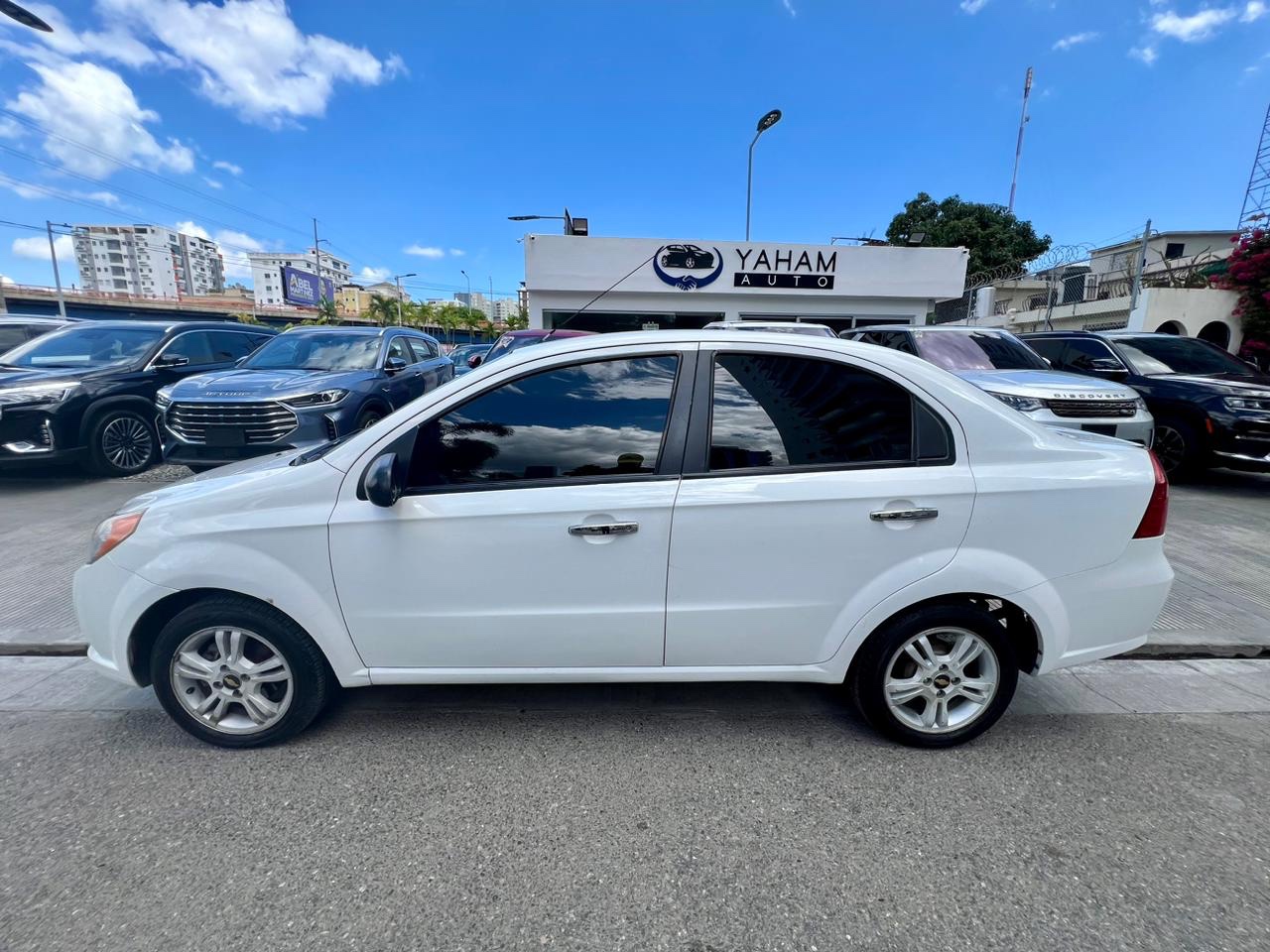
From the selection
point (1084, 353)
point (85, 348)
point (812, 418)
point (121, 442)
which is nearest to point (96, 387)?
point (121, 442)

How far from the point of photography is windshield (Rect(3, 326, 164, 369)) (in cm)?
697

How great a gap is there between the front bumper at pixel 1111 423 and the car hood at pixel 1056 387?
209mm

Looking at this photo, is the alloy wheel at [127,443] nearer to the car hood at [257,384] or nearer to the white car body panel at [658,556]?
the car hood at [257,384]

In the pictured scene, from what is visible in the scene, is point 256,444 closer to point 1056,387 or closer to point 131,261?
point 1056,387

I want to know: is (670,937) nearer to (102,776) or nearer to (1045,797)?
(1045,797)

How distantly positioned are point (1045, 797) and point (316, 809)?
2.76 metres

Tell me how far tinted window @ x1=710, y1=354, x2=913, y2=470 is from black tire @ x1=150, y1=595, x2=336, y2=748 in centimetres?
183

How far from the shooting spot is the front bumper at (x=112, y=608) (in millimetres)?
2389

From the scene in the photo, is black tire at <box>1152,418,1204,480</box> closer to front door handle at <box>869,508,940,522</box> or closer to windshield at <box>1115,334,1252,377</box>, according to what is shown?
windshield at <box>1115,334,1252,377</box>

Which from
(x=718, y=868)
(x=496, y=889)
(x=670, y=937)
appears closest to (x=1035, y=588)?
(x=718, y=868)

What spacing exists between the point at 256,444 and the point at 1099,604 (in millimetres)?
6740

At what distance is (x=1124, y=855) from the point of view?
6.65 feet

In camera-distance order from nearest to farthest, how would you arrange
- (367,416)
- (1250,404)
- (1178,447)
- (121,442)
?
(1250,404)
(367,416)
(121,442)
(1178,447)

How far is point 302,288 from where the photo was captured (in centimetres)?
5494
